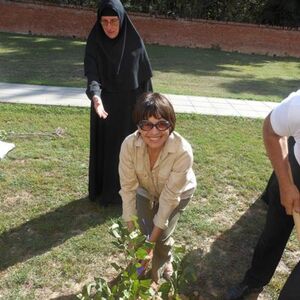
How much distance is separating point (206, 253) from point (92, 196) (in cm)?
128

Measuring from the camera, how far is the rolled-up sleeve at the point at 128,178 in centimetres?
255

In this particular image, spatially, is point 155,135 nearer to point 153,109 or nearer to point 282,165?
point 153,109

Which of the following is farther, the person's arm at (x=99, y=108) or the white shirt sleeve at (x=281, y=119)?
the person's arm at (x=99, y=108)

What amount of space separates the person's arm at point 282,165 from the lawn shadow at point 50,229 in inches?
79.6

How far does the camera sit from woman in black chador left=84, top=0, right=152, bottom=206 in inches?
126

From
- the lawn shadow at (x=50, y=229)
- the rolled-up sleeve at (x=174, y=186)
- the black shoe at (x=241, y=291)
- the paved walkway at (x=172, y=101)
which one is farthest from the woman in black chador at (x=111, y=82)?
the paved walkway at (x=172, y=101)

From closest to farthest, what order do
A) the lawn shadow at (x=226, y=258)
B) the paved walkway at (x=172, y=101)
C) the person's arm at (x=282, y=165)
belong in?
the person's arm at (x=282, y=165) → the lawn shadow at (x=226, y=258) → the paved walkway at (x=172, y=101)

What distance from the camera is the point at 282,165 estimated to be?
2078mm

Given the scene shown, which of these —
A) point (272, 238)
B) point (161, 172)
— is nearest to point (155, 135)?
point (161, 172)

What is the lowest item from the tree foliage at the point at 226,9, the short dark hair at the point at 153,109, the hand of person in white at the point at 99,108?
the hand of person in white at the point at 99,108

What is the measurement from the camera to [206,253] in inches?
132

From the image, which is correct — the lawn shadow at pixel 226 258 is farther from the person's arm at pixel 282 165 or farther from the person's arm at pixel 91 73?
the person's arm at pixel 91 73

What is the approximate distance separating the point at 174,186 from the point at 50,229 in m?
1.58

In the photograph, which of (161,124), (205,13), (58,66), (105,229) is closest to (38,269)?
(105,229)
